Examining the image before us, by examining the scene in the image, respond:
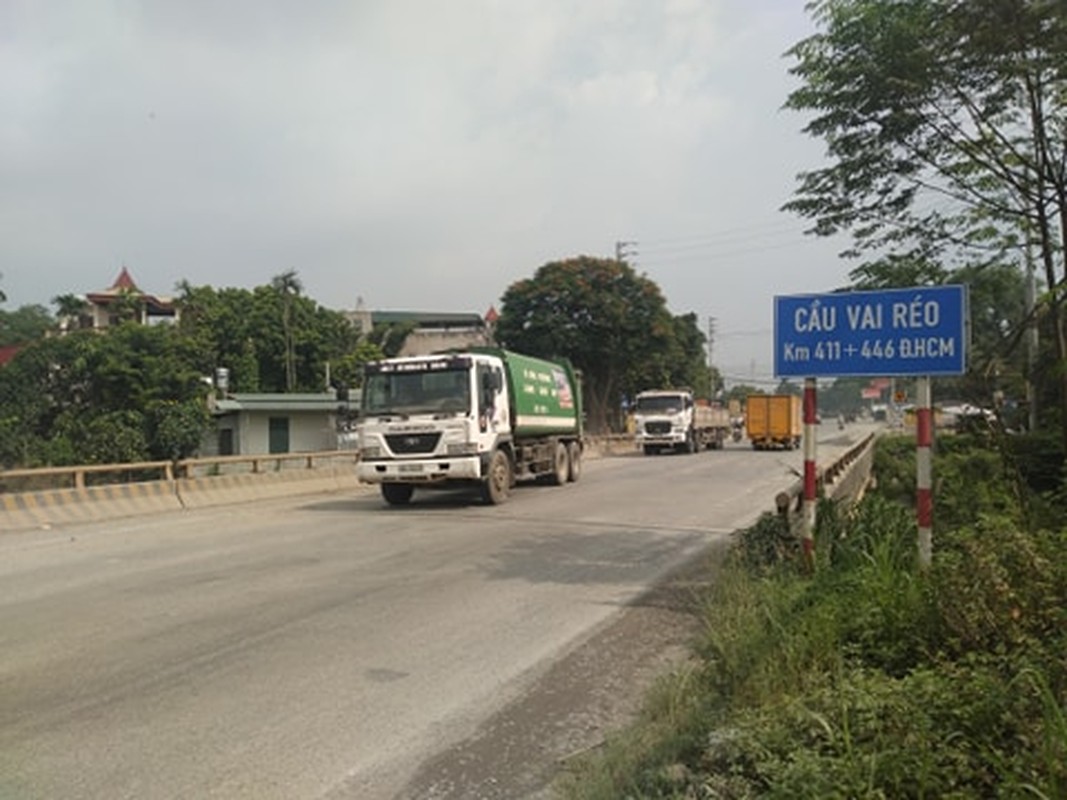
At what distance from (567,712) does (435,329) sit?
2740 inches

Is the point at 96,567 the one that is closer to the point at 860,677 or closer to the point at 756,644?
the point at 756,644

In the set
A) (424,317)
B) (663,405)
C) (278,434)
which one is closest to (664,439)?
(663,405)

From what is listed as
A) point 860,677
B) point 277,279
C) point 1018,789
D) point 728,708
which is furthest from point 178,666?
point 277,279

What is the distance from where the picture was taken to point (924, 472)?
596 centimetres

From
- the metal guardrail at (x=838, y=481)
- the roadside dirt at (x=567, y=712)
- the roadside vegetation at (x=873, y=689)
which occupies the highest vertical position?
the metal guardrail at (x=838, y=481)

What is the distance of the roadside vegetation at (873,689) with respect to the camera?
2945 mm

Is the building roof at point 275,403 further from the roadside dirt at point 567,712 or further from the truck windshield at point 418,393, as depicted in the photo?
the roadside dirt at point 567,712

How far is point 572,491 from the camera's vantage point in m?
18.7

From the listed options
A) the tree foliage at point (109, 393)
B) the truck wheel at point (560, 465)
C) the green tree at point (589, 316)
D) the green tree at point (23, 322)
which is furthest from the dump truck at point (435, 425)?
the green tree at point (23, 322)

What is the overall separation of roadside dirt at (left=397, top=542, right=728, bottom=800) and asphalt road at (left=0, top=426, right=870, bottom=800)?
40mm

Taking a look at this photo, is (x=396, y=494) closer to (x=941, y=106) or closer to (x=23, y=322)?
(x=941, y=106)

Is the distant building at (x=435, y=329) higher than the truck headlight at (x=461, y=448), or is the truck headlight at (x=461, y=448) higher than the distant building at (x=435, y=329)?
the distant building at (x=435, y=329)

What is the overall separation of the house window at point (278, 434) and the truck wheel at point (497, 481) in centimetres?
2591

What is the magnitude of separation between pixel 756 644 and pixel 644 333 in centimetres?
4098
